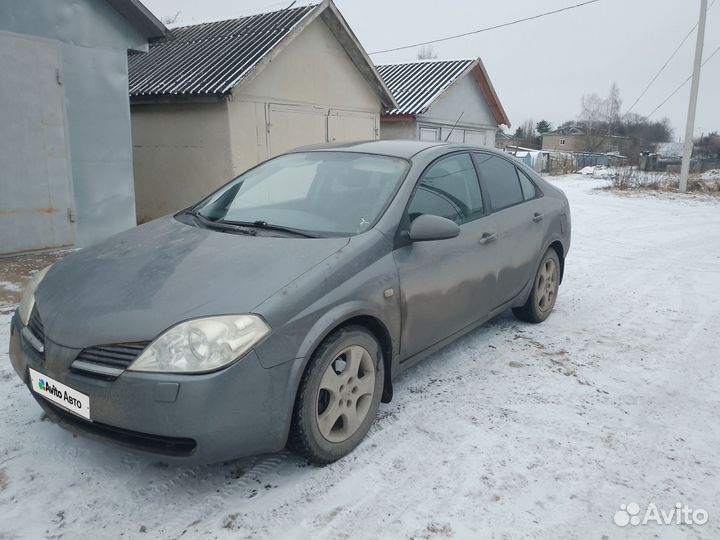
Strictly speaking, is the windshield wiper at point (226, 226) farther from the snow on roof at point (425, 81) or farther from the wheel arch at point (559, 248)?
the snow on roof at point (425, 81)

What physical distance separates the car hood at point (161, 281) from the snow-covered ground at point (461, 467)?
2.33 feet

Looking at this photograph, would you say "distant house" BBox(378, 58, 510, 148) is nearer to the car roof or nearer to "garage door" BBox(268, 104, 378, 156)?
"garage door" BBox(268, 104, 378, 156)

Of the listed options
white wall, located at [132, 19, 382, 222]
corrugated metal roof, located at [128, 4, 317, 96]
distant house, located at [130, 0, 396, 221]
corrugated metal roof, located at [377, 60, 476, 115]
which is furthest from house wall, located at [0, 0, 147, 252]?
corrugated metal roof, located at [377, 60, 476, 115]

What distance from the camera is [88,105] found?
7.31m

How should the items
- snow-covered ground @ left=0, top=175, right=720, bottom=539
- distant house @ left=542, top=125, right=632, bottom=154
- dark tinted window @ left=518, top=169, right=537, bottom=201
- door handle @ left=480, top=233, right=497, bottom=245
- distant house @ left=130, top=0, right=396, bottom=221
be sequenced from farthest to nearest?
1. distant house @ left=542, top=125, right=632, bottom=154
2. distant house @ left=130, top=0, right=396, bottom=221
3. dark tinted window @ left=518, top=169, right=537, bottom=201
4. door handle @ left=480, top=233, right=497, bottom=245
5. snow-covered ground @ left=0, top=175, right=720, bottom=539

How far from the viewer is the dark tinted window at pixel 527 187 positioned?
4.71m

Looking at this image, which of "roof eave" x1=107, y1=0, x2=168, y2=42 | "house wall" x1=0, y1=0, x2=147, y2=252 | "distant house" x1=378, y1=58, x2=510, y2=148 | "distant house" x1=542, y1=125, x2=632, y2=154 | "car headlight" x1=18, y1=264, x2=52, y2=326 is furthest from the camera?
"distant house" x1=542, y1=125, x2=632, y2=154

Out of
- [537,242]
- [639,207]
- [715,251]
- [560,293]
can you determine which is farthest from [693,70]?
[537,242]

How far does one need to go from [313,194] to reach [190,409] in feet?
5.49

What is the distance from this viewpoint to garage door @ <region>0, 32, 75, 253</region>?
20.8 feet

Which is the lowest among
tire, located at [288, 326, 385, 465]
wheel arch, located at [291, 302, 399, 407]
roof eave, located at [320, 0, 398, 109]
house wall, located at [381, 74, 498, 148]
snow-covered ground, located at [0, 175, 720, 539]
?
snow-covered ground, located at [0, 175, 720, 539]

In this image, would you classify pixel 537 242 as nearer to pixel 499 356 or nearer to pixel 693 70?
pixel 499 356

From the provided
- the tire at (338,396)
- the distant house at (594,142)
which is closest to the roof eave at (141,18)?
the tire at (338,396)

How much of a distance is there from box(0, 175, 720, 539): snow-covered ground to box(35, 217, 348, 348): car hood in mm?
711
